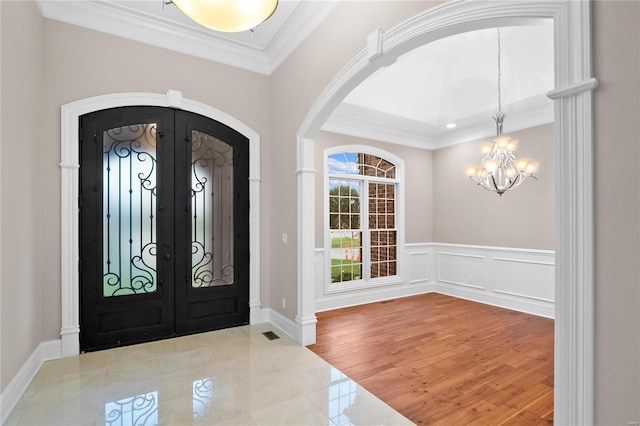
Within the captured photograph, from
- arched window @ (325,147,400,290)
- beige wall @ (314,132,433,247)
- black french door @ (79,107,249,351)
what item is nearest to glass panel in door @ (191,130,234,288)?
black french door @ (79,107,249,351)

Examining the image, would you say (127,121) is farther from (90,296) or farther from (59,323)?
(59,323)

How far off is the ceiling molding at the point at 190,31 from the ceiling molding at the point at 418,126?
4.85 feet

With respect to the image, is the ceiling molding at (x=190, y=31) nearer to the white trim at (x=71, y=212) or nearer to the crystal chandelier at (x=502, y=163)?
the white trim at (x=71, y=212)

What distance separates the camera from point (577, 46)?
1.37 meters

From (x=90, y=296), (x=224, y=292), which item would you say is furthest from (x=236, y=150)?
(x=90, y=296)

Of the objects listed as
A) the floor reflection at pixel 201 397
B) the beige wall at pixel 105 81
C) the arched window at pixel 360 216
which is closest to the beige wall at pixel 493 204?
the arched window at pixel 360 216

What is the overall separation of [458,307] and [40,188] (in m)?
5.98

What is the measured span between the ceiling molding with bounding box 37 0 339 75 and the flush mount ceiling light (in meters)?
1.52

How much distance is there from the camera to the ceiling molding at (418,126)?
502 cm

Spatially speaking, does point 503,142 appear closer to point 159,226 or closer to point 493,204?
point 493,204

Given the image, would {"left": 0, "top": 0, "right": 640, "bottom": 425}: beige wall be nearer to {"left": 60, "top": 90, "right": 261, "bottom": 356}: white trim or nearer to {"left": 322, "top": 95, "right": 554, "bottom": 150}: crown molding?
{"left": 60, "top": 90, "right": 261, "bottom": 356}: white trim
